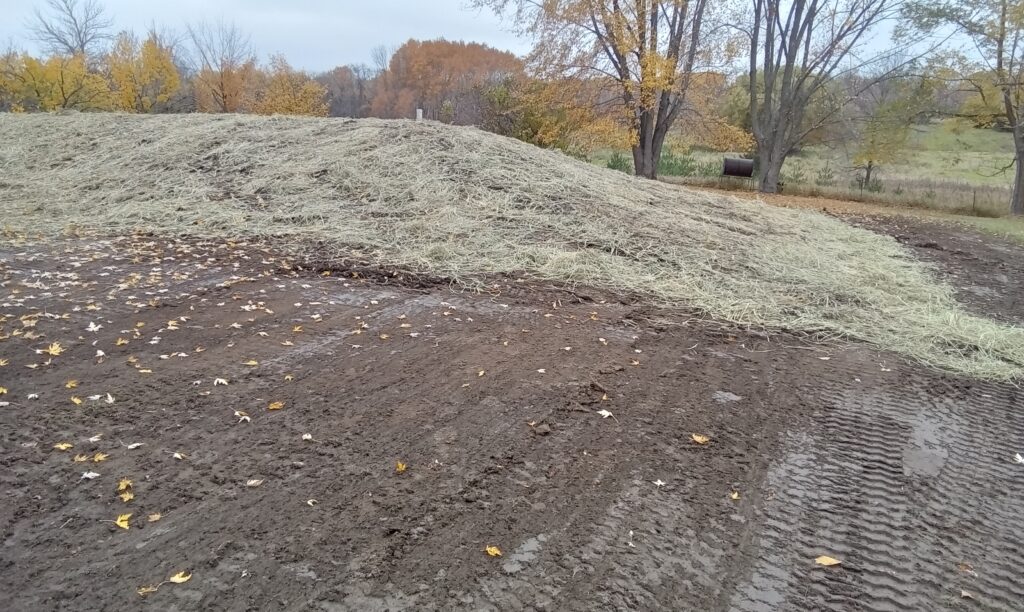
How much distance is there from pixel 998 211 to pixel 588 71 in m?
12.5

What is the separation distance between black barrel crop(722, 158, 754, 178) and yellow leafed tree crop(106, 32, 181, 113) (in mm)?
27791

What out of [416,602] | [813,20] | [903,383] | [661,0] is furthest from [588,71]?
[416,602]

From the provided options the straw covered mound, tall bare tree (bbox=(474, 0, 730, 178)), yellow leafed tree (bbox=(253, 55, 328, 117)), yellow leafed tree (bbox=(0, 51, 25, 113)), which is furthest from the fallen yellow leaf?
yellow leafed tree (bbox=(0, 51, 25, 113))

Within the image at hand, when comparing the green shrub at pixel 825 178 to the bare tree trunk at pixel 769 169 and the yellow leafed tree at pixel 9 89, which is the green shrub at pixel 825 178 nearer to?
the bare tree trunk at pixel 769 169

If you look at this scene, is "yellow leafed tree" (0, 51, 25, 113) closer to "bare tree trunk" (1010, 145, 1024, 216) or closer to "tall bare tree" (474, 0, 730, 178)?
"tall bare tree" (474, 0, 730, 178)

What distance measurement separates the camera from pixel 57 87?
25844 mm

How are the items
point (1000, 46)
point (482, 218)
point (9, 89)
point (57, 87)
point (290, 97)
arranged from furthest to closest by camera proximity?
point (290, 97)
point (57, 87)
point (9, 89)
point (1000, 46)
point (482, 218)

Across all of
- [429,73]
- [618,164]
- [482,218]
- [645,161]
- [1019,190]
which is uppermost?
[429,73]

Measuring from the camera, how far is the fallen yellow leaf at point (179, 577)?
179 cm

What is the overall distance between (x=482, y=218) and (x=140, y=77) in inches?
1220

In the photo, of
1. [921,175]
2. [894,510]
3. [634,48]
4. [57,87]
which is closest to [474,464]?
[894,510]

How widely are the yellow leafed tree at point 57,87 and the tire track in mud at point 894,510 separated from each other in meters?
31.8

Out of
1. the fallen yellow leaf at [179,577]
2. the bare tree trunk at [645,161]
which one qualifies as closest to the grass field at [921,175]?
the bare tree trunk at [645,161]

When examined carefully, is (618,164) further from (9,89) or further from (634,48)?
(9,89)
